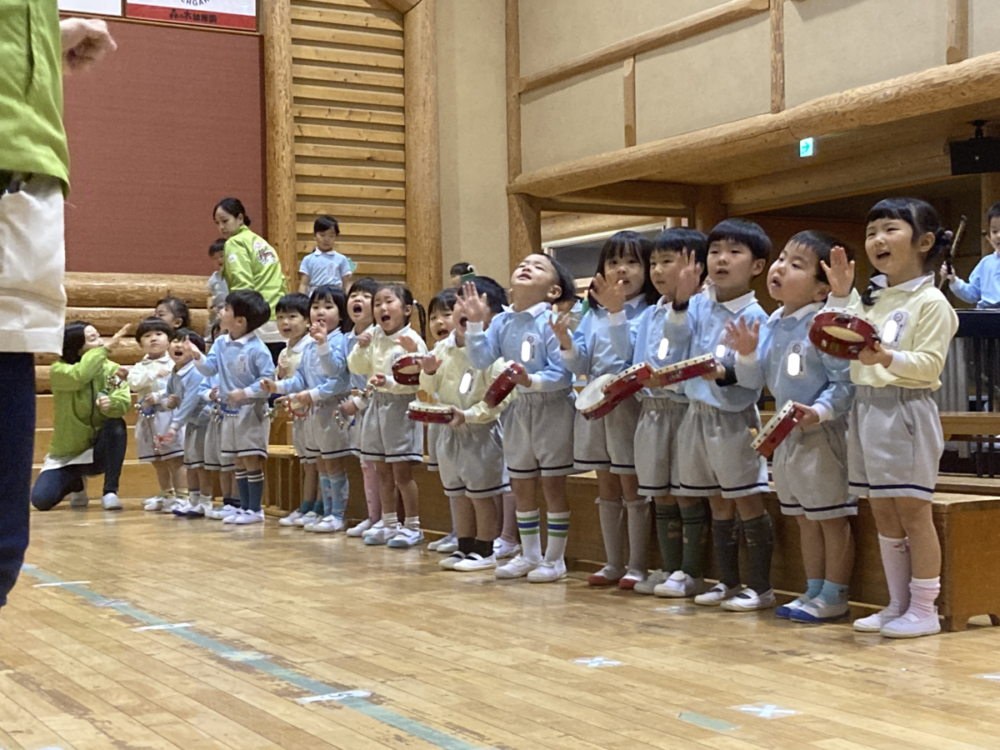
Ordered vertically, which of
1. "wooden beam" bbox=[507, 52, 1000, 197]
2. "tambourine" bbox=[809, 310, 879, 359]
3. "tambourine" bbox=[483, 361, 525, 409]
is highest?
"wooden beam" bbox=[507, 52, 1000, 197]

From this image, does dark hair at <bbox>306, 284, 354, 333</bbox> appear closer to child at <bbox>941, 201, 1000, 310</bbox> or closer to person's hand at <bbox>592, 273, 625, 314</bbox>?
person's hand at <bbox>592, 273, 625, 314</bbox>

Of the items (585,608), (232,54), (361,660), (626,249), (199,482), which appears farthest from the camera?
(232,54)

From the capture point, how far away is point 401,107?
11.3 m

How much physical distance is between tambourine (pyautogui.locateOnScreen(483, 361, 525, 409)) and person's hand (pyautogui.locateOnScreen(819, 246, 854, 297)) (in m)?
1.28

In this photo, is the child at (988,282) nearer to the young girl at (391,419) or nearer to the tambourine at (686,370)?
the young girl at (391,419)

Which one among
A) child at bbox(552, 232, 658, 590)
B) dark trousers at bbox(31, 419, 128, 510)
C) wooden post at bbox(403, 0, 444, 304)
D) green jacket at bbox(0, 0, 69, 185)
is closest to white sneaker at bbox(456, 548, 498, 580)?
child at bbox(552, 232, 658, 590)

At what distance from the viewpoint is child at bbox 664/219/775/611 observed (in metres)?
3.90

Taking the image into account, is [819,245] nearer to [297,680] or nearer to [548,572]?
[548,572]

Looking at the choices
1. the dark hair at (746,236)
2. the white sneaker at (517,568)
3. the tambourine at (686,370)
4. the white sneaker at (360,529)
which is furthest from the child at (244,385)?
the dark hair at (746,236)

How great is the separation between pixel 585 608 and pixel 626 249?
1311 millimetres

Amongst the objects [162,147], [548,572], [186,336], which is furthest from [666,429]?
[162,147]

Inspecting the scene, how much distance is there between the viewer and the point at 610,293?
422cm

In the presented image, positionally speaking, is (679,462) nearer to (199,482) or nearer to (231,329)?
(231,329)

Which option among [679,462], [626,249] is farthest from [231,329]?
[679,462]
